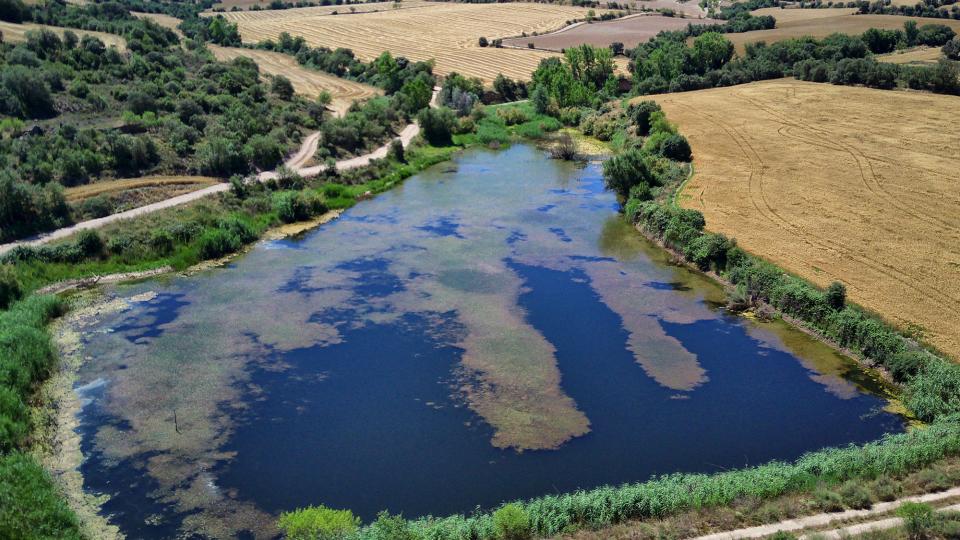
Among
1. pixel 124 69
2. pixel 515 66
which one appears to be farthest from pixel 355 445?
pixel 515 66

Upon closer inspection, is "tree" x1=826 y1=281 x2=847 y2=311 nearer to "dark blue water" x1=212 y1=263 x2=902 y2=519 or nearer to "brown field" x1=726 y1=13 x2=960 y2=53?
"dark blue water" x1=212 y1=263 x2=902 y2=519

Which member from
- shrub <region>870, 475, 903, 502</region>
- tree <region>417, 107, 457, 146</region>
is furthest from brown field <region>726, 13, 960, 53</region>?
shrub <region>870, 475, 903, 502</region>

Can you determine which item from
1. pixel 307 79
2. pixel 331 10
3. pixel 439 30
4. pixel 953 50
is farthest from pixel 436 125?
pixel 331 10

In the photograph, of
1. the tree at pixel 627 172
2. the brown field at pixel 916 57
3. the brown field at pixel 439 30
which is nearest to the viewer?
the tree at pixel 627 172

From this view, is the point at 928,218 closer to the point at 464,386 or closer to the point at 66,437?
the point at 464,386

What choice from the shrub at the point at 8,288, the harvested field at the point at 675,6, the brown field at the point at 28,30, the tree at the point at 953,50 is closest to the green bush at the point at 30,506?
the shrub at the point at 8,288

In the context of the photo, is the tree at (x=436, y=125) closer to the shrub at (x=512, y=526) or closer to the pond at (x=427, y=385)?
the pond at (x=427, y=385)
